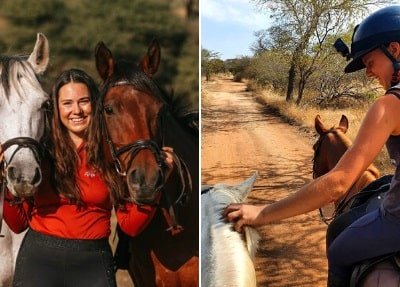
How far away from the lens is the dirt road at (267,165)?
9.44ft

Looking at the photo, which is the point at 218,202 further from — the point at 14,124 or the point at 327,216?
the point at 14,124

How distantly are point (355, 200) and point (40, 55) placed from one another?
68.2 inches

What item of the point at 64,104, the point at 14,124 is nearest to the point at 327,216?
the point at 64,104

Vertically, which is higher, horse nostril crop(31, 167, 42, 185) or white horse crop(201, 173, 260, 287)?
horse nostril crop(31, 167, 42, 185)

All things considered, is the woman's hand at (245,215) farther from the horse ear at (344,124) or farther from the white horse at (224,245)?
the horse ear at (344,124)

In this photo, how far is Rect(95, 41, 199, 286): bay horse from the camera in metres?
2.91

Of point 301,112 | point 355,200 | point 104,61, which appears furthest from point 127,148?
point 355,200

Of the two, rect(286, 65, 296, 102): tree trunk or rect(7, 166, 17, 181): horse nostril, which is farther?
rect(286, 65, 296, 102): tree trunk

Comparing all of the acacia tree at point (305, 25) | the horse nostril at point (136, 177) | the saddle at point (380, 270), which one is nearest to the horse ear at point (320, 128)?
the acacia tree at point (305, 25)

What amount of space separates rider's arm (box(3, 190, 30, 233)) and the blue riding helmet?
73.5 inches

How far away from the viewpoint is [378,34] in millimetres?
1801

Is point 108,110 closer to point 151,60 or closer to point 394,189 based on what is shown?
point 151,60

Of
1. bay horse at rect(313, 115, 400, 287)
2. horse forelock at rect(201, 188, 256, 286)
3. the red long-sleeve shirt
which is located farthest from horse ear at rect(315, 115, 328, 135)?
the red long-sleeve shirt

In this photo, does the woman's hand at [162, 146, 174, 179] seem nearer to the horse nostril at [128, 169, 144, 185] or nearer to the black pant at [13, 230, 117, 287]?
the horse nostril at [128, 169, 144, 185]
